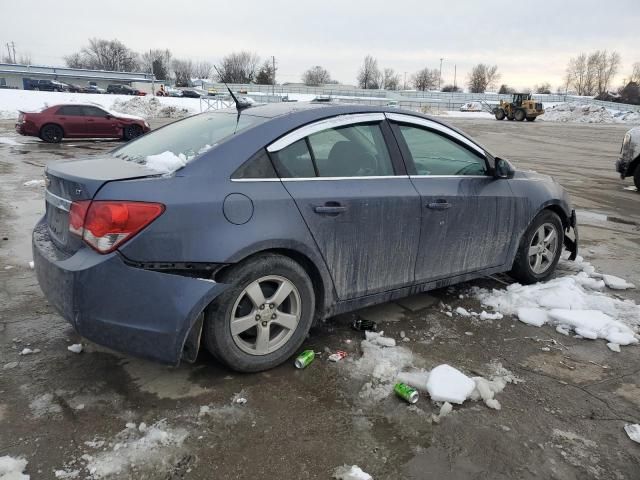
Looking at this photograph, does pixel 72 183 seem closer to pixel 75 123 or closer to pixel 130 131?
pixel 75 123

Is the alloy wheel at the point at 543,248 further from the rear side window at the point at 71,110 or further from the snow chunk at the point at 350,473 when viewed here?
the rear side window at the point at 71,110

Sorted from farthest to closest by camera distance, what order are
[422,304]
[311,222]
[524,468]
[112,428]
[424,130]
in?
[422,304], [424,130], [311,222], [112,428], [524,468]

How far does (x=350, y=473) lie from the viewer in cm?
231

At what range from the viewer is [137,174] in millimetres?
2852

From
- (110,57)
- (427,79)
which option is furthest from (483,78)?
(110,57)

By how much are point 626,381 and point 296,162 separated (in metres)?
2.45

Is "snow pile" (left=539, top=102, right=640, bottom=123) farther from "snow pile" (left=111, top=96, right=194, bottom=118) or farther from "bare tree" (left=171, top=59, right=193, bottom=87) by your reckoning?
"bare tree" (left=171, top=59, right=193, bottom=87)

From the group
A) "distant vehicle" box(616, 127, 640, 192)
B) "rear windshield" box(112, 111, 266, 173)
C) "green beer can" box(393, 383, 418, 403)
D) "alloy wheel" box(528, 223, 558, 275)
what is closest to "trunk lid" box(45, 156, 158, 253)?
"rear windshield" box(112, 111, 266, 173)

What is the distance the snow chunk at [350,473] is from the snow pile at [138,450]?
776 mm

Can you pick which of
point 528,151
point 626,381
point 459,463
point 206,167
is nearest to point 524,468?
point 459,463

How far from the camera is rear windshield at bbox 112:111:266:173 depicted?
3.03 m

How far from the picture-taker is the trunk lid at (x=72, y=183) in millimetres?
2764

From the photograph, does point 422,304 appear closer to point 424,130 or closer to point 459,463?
point 424,130

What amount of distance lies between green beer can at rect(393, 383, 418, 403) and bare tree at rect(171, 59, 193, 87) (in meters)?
117
